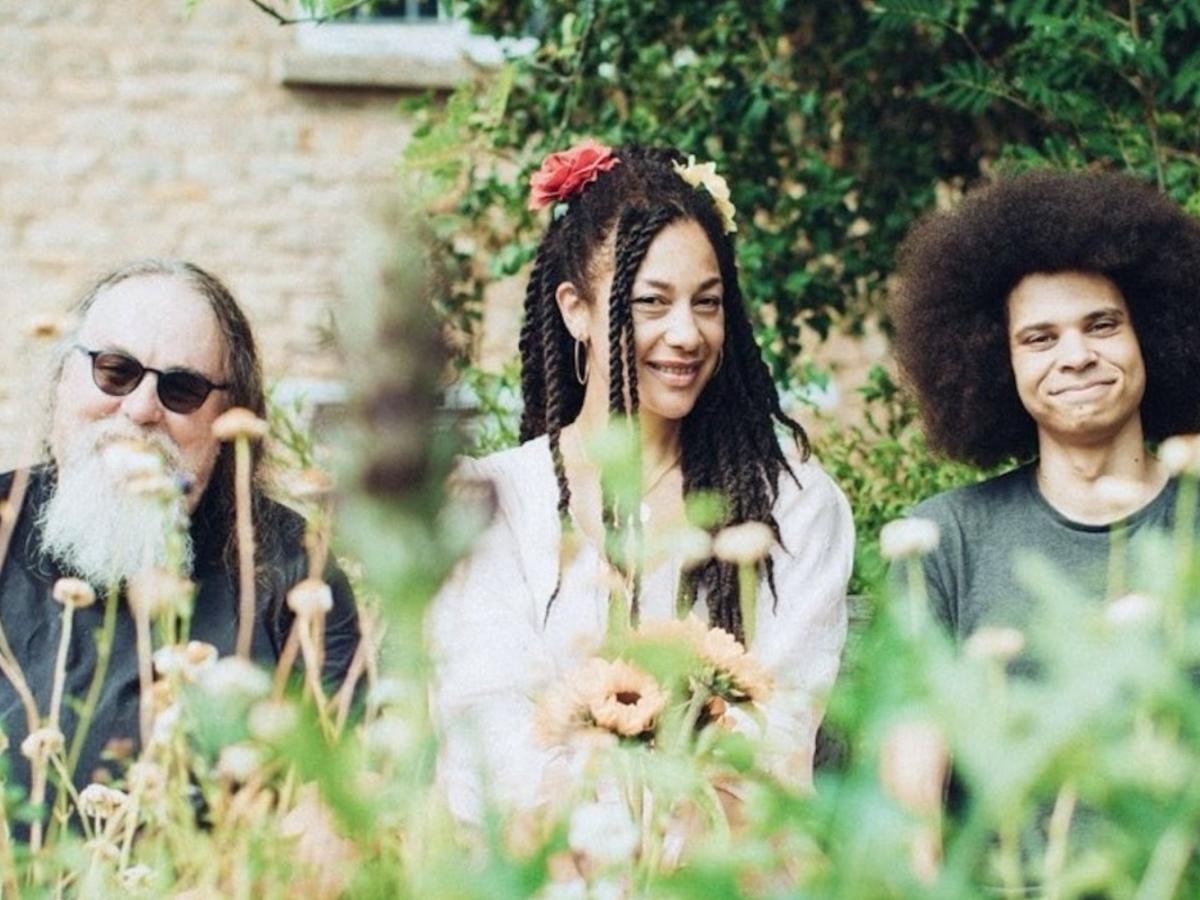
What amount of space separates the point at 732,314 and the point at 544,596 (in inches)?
28.9

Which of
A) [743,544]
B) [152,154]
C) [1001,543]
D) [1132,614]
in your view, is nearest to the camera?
[1132,614]

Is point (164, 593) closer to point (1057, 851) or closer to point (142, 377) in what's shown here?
point (1057, 851)

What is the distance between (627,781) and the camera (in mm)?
1520

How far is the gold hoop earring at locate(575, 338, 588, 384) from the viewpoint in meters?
3.61

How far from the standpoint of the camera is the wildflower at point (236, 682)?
1.12 m

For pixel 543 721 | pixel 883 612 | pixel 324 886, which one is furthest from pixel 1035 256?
pixel 883 612

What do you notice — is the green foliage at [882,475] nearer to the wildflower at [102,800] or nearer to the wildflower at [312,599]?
the wildflower at [102,800]

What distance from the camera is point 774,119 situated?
19.4ft

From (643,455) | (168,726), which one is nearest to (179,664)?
(168,726)

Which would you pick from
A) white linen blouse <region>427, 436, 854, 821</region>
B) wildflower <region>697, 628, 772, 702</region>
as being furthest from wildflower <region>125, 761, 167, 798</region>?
white linen blouse <region>427, 436, 854, 821</region>

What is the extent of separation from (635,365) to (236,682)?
2227mm

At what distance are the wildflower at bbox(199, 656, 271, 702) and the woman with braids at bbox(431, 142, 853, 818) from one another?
1.63 m

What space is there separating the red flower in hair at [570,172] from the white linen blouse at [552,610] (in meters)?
0.50

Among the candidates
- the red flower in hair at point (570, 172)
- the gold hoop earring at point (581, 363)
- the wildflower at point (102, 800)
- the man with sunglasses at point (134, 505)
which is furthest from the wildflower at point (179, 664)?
the red flower in hair at point (570, 172)
